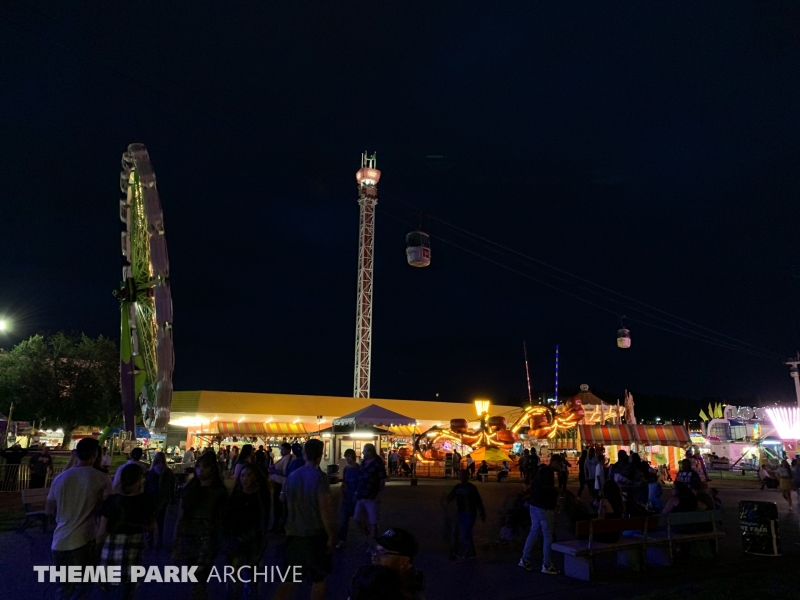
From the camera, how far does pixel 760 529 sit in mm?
10555

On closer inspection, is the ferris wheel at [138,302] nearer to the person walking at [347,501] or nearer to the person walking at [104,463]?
the person walking at [104,463]

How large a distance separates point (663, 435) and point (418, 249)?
19835mm

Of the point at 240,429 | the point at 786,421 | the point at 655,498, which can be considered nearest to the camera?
the point at 655,498

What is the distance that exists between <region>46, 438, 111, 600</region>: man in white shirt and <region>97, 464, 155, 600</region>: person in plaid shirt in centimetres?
16

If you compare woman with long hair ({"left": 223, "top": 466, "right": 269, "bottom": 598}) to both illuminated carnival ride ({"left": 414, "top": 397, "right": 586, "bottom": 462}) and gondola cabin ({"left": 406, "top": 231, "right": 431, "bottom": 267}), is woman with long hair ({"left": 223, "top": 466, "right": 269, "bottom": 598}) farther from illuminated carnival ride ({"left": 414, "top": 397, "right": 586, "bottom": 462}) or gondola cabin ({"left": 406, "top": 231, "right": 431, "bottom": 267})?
illuminated carnival ride ({"left": 414, "top": 397, "right": 586, "bottom": 462})

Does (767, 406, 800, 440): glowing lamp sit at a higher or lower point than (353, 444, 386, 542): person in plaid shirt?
higher

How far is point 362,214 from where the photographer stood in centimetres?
5844

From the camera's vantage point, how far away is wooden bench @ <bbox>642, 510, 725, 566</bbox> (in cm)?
963

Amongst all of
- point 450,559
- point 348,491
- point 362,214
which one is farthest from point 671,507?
point 362,214

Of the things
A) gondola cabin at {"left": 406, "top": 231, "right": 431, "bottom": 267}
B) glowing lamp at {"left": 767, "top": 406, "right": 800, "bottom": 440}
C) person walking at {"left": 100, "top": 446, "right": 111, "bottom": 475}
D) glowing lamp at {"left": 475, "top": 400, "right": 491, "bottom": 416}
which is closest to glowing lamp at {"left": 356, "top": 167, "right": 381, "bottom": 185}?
glowing lamp at {"left": 475, "top": 400, "right": 491, "bottom": 416}

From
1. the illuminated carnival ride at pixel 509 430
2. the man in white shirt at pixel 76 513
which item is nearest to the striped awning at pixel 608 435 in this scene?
the illuminated carnival ride at pixel 509 430

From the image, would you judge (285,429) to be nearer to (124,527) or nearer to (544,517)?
(544,517)

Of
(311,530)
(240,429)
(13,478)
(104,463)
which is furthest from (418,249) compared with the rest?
(240,429)

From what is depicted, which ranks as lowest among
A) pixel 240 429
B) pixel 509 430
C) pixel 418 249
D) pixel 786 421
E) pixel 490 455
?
pixel 490 455
